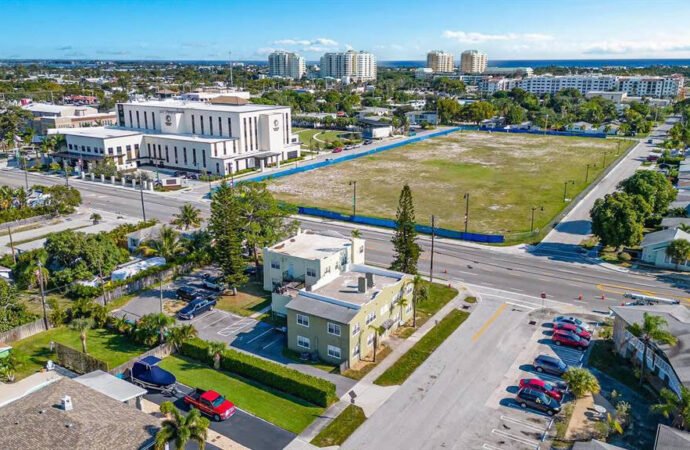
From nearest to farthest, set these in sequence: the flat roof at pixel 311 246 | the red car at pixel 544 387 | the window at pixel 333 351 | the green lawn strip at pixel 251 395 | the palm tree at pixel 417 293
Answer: the green lawn strip at pixel 251 395 < the red car at pixel 544 387 < the window at pixel 333 351 < the palm tree at pixel 417 293 < the flat roof at pixel 311 246

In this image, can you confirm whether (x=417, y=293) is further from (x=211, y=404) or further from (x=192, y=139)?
(x=192, y=139)

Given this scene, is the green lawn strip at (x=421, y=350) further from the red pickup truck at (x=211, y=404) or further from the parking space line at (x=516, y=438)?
the red pickup truck at (x=211, y=404)

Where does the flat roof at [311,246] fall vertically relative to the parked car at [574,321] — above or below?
above

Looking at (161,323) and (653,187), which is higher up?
(653,187)

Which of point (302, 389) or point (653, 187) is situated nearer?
point (302, 389)

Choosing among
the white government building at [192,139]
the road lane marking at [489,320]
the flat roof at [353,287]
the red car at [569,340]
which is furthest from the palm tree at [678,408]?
the white government building at [192,139]

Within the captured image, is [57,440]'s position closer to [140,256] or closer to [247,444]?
[247,444]

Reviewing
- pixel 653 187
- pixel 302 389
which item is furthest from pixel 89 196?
pixel 653 187
